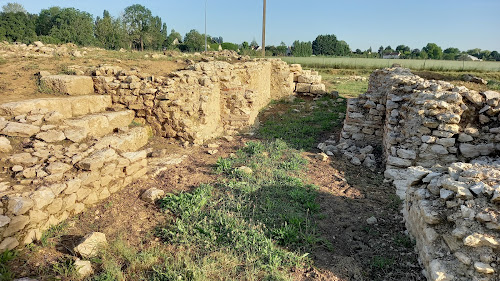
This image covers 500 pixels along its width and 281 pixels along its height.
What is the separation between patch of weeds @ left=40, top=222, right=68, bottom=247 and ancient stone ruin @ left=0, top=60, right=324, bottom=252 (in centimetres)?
6

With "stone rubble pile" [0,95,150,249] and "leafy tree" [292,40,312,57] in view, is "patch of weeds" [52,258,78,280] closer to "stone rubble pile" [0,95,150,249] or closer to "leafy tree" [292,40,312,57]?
"stone rubble pile" [0,95,150,249]

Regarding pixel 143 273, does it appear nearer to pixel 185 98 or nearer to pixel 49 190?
pixel 49 190

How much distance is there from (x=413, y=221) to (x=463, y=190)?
765 mm

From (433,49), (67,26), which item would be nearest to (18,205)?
(67,26)

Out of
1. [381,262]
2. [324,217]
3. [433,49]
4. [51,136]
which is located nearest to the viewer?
[381,262]

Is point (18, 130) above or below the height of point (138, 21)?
below

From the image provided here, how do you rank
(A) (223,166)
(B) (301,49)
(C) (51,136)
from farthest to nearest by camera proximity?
(B) (301,49)
(A) (223,166)
(C) (51,136)

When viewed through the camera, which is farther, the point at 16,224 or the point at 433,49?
the point at 433,49

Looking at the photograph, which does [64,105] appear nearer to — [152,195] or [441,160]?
[152,195]

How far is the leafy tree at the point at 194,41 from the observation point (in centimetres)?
4288

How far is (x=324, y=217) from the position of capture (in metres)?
4.10

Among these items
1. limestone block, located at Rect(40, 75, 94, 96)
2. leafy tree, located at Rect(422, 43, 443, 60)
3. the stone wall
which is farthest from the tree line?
leafy tree, located at Rect(422, 43, 443, 60)

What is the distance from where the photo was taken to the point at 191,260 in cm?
306

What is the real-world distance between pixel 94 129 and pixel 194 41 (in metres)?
41.2
